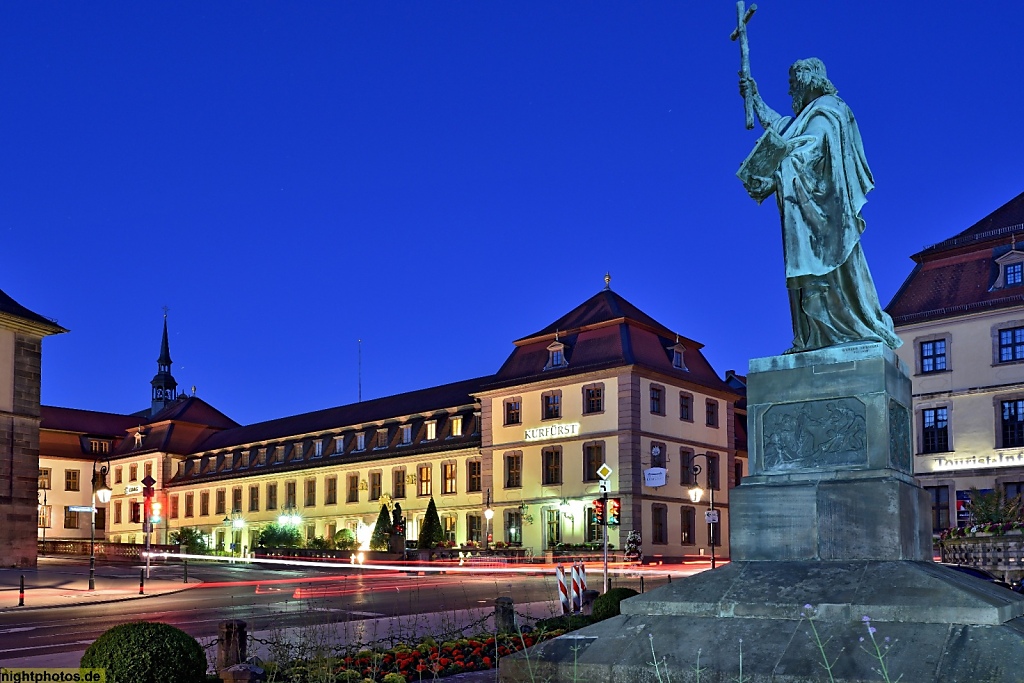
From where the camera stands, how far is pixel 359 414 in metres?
77.5

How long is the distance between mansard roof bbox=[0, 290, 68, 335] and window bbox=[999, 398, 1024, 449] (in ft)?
137

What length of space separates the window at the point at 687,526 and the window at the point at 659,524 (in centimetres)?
139

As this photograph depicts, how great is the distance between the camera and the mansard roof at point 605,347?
57344mm

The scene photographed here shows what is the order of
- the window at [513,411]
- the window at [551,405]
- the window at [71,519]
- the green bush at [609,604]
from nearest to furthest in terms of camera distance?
the green bush at [609,604] → the window at [551,405] → the window at [513,411] → the window at [71,519]

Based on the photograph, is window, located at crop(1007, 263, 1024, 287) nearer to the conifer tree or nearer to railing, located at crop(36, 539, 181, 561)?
the conifer tree

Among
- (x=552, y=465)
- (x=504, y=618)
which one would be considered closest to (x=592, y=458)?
(x=552, y=465)

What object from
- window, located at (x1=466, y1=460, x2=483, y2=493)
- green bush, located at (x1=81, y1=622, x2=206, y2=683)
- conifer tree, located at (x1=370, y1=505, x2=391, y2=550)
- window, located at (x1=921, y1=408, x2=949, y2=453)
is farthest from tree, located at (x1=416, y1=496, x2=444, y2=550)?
green bush, located at (x1=81, y1=622, x2=206, y2=683)

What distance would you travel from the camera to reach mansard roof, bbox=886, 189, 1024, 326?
153 ft

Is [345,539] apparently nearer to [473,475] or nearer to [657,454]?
[473,475]

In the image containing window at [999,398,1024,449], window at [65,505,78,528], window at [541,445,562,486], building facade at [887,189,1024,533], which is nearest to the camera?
window at [999,398,1024,449]

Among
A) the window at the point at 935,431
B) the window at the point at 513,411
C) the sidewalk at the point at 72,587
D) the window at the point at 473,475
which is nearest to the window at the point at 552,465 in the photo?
the window at the point at 513,411

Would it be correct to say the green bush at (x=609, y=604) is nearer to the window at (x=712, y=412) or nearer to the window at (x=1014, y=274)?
the window at (x=1014, y=274)

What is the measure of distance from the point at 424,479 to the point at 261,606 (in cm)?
4213

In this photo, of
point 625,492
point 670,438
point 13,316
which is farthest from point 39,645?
point 670,438
